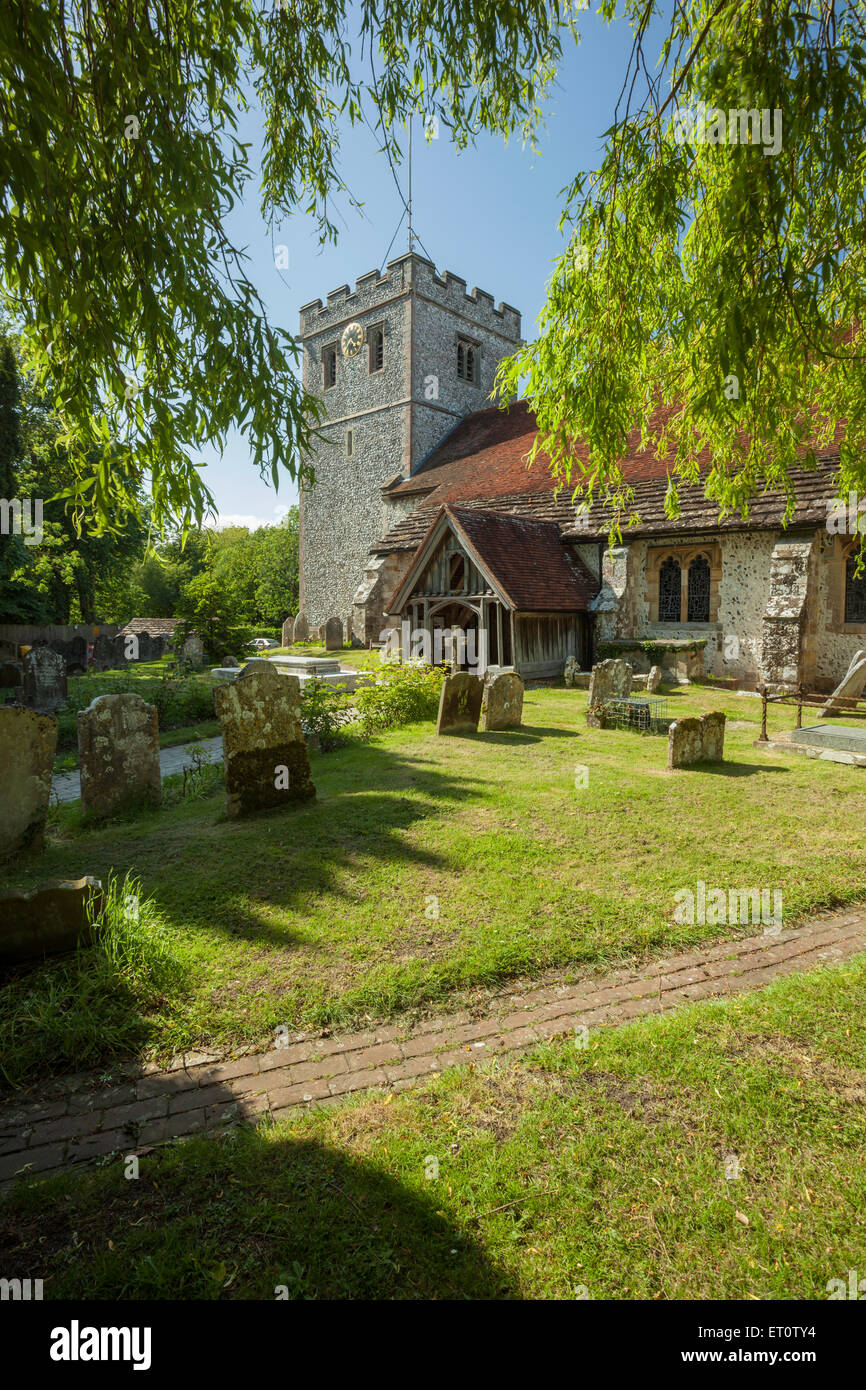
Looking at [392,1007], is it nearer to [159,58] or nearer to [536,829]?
[536,829]

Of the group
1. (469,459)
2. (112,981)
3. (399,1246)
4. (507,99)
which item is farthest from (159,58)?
(469,459)

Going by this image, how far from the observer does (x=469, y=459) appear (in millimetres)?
26984

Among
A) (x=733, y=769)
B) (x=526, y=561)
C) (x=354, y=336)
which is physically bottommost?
(x=733, y=769)

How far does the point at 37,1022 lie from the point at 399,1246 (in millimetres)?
2260

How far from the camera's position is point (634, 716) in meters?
11.2

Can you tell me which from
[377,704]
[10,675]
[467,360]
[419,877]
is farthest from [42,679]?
[467,360]

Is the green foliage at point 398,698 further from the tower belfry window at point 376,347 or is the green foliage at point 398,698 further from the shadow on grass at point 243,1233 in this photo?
the tower belfry window at point 376,347

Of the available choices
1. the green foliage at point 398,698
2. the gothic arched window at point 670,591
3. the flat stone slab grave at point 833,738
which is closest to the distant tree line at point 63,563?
the green foliage at point 398,698

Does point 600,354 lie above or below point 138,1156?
above

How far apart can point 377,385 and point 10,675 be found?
21.3 metres

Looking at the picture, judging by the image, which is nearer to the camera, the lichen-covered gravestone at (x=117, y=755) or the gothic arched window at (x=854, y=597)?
the lichen-covered gravestone at (x=117, y=755)

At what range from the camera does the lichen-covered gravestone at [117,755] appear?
23.9ft

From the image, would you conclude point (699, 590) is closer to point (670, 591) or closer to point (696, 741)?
point (670, 591)

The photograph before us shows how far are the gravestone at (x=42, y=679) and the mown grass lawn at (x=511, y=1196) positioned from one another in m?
14.0
